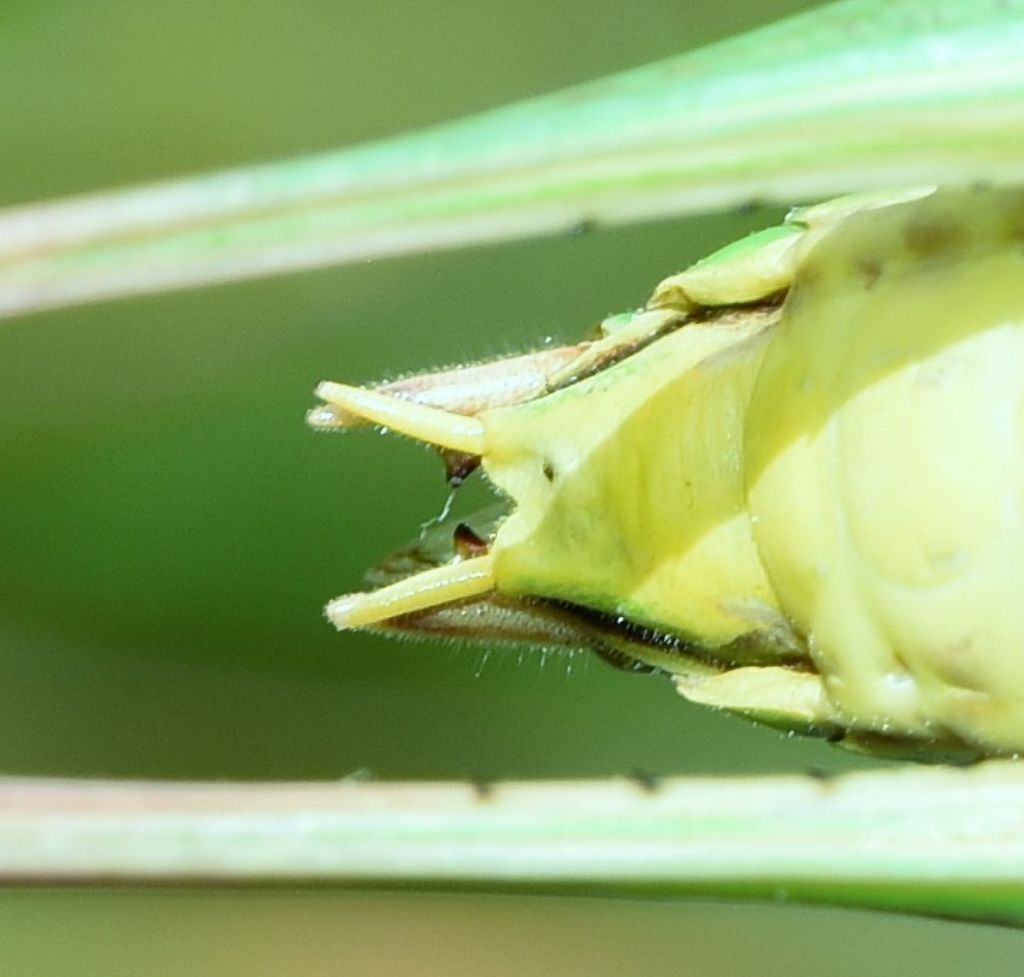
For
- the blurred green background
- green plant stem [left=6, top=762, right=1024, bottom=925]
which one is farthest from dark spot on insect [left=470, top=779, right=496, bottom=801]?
the blurred green background

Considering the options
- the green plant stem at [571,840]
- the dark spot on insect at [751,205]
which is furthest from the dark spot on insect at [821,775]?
the dark spot on insect at [751,205]

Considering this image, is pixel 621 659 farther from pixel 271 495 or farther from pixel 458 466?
pixel 271 495

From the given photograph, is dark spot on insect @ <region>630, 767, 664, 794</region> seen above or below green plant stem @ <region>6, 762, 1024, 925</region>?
above

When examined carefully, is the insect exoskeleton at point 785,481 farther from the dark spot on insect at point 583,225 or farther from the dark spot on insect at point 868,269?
the dark spot on insect at point 583,225

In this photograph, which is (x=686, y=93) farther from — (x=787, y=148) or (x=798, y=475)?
(x=798, y=475)

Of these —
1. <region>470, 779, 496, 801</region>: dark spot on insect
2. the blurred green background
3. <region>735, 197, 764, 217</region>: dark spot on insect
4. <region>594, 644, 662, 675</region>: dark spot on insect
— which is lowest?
<region>470, 779, 496, 801</region>: dark spot on insect

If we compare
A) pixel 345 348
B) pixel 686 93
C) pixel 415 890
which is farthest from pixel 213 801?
pixel 345 348

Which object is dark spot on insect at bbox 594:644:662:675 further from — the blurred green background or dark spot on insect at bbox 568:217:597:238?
the blurred green background
